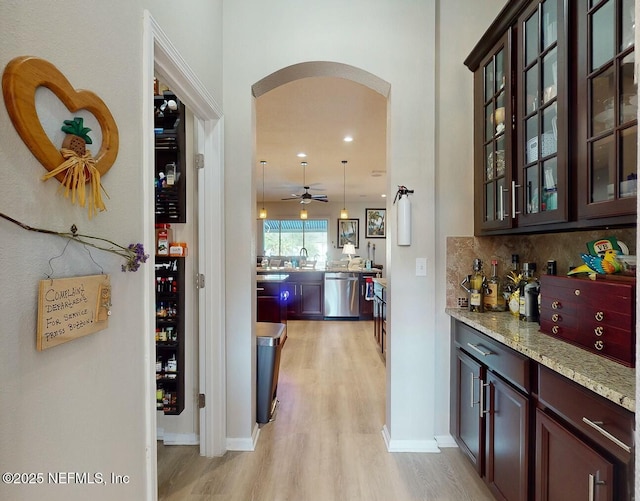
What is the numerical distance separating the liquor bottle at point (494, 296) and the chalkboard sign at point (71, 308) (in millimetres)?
1991

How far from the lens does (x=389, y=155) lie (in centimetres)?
226

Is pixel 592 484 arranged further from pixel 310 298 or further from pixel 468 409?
pixel 310 298

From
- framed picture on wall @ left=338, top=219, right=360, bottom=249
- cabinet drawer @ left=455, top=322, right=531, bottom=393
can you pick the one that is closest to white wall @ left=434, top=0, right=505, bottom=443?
cabinet drawer @ left=455, top=322, right=531, bottom=393

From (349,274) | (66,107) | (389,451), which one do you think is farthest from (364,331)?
(66,107)

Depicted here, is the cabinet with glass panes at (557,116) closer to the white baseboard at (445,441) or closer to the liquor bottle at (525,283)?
the liquor bottle at (525,283)

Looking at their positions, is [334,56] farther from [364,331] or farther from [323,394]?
[364,331]

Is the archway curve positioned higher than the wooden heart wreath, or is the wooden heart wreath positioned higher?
the archway curve

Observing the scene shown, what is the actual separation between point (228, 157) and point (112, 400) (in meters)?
1.56

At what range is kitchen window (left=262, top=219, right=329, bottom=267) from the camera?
969 cm

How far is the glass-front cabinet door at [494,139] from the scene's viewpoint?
1.79 meters

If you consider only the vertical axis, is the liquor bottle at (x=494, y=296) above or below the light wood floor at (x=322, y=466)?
above

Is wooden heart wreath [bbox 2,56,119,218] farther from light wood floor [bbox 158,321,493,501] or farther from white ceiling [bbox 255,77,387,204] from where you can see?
white ceiling [bbox 255,77,387,204]

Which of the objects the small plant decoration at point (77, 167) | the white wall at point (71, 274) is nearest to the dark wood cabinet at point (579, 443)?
the white wall at point (71, 274)

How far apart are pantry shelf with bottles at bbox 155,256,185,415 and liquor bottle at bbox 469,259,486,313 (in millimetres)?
1826
